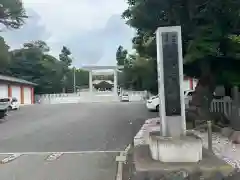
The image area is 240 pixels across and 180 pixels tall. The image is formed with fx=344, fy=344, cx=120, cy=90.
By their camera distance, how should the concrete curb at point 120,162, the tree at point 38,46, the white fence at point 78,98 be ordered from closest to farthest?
the concrete curb at point 120,162
the white fence at point 78,98
the tree at point 38,46

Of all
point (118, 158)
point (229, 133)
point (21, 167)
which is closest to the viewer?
point (21, 167)

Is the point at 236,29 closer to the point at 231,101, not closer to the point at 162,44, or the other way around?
the point at 231,101

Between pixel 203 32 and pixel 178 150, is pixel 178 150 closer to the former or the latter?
pixel 178 150

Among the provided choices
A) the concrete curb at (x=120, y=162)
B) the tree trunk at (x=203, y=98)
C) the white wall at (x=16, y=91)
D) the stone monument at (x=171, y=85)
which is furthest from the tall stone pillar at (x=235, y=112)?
the white wall at (x=16, y=91)

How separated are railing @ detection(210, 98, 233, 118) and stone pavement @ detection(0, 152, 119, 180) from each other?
17.0 ft

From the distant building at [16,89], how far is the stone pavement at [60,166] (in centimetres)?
2661

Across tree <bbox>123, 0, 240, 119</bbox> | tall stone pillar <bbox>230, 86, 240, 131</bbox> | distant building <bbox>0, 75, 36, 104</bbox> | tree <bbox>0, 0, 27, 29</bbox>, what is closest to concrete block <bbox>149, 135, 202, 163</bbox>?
tree <bbox>123, 0, 240, 119</bbox>

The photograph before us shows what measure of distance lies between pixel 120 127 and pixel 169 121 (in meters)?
9.08

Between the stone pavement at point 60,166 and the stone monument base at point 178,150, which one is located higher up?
the stone monument base at point 178,150

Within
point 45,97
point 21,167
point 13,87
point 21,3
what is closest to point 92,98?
point 45,97

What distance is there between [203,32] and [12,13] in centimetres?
2052

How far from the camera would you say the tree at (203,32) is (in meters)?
10.6

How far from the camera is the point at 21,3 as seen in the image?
28172 millimetres

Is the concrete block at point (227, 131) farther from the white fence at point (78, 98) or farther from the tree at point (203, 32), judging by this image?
the white fence at point (78, 98)
